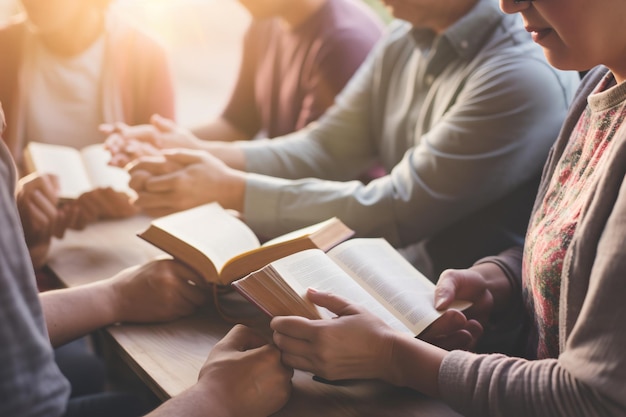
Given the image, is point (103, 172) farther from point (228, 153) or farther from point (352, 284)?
point (352, 284)

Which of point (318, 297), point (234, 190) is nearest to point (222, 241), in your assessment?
point (234, 190)

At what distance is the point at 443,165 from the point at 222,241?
0.47 m

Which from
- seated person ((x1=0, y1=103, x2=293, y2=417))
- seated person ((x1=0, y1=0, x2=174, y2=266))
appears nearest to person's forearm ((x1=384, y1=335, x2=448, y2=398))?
seated person ((x1=0, y1=103, x2=293, y2=417))

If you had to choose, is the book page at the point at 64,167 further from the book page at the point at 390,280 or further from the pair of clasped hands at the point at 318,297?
the book page at the point at 390,280

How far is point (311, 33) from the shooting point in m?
2.14

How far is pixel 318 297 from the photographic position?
3.06 feet

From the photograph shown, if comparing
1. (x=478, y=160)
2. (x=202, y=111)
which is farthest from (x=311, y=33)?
(x=202, y=111)

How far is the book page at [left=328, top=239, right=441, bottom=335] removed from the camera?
1.02m

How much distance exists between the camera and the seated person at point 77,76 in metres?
2.08

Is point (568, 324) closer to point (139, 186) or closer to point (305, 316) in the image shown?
point (305, 316)

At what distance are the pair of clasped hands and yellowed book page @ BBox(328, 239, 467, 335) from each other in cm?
2

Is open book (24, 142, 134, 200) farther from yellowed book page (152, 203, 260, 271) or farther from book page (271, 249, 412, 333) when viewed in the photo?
book page (271, 249, 412, 333)

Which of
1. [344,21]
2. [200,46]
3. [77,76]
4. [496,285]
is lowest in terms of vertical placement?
[496,285]

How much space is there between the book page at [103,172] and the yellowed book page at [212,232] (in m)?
0.41
